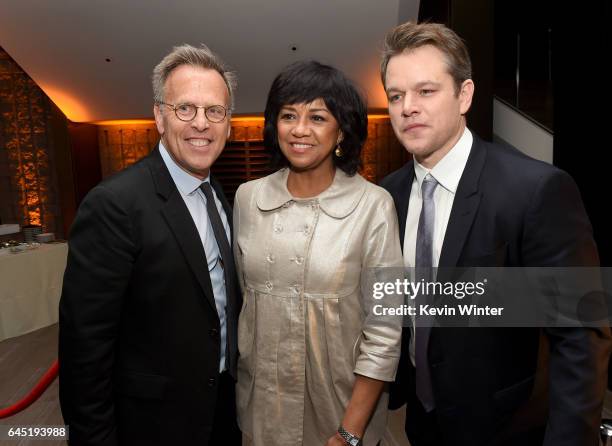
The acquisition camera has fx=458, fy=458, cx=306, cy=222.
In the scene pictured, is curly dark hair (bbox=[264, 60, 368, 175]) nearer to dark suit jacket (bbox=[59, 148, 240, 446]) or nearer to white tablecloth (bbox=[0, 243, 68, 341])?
dark suit jacket (bbox=[59, 148, 240, 446])

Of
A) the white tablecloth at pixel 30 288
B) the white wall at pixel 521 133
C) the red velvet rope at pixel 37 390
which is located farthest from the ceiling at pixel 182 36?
the red velvet rope at pixel 37 390

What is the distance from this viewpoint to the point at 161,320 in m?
1.55

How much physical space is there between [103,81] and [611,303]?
8036mm

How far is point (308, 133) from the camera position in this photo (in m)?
1.62

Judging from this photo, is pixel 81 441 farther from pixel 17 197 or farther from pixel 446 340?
pixel 17 197

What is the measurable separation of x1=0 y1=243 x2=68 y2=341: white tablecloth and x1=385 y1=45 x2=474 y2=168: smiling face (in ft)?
15.7

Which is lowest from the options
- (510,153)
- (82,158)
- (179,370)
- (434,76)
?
(179,370)

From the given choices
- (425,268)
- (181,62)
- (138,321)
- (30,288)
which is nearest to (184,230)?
(138,321)

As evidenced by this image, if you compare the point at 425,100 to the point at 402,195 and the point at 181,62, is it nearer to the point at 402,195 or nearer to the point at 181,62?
the point at 402,195

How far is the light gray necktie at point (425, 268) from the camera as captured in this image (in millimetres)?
1514

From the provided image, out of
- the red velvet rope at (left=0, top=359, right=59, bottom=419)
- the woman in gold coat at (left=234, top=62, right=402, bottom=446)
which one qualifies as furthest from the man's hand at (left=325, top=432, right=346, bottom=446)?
the red velvet rope at (left=0, top=359, right=59, bottom=419)

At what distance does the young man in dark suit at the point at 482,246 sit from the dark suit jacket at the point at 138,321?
0.77 metres

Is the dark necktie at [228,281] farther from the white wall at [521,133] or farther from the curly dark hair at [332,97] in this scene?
the white wall at [521,133]

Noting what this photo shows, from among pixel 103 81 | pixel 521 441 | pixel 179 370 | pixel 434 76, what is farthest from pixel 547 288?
pixel 103 81
